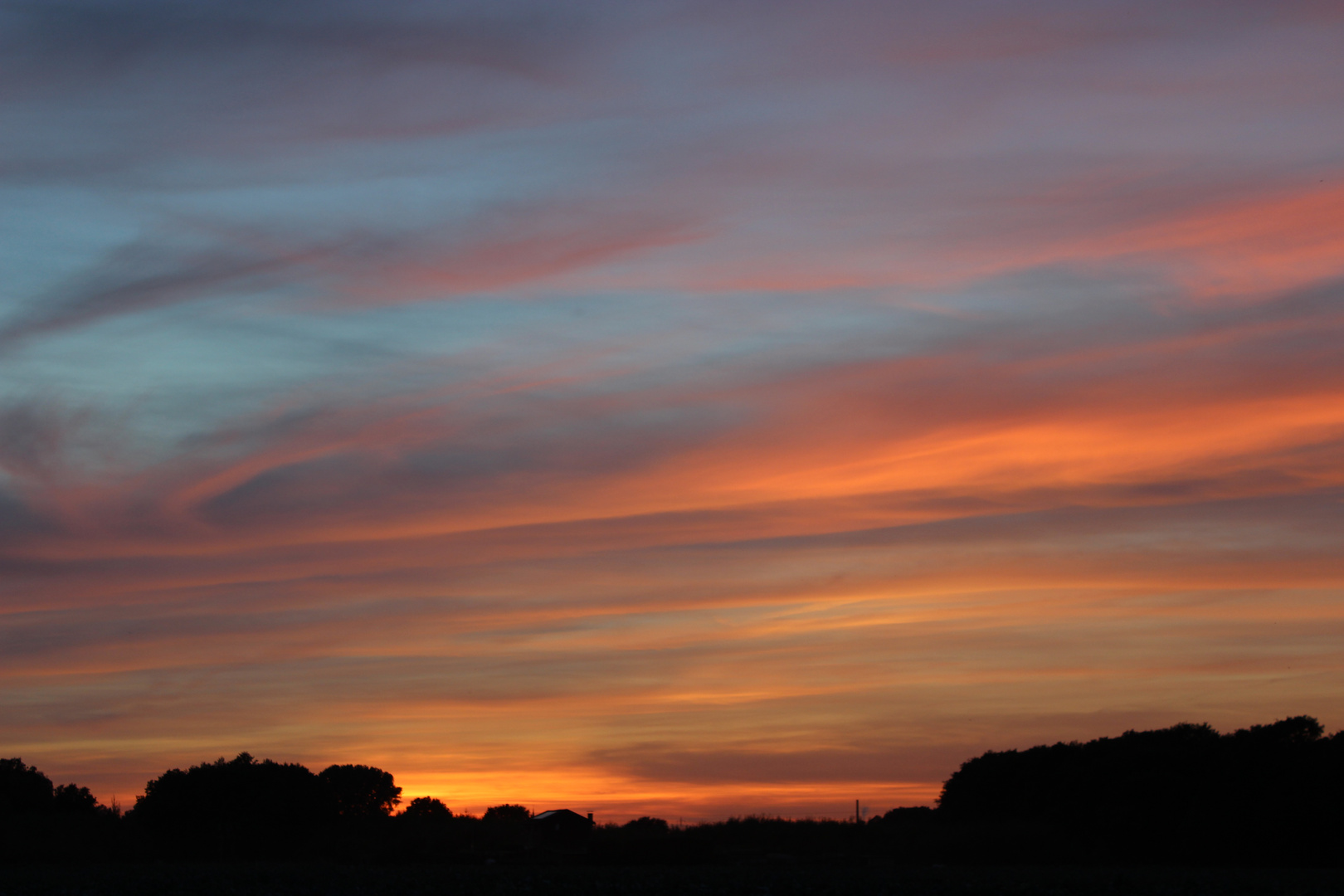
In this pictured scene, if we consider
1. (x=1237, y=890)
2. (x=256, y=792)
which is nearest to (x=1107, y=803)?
(x=1237, y=890)

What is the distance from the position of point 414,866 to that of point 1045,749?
4472cm

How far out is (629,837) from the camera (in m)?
79.4

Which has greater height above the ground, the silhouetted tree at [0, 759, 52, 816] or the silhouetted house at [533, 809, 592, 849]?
the silhouetted tree at [0, 759, 52, 816]

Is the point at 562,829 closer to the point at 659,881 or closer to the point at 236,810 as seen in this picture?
the point at 236,810

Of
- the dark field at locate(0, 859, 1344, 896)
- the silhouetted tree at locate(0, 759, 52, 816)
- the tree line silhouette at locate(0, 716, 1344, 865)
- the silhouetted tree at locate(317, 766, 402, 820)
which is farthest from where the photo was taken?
the silhouetted tree at locate(317, 766, 402, 820)

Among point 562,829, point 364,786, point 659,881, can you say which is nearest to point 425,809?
point 364,786

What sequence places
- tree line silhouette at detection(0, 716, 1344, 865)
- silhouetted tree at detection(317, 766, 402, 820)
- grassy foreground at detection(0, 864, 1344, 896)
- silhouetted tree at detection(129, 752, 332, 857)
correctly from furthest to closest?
silhouetted tree at detection(317, 766, 402, 820) → silhouetted tree at detection(129, 752, 332, 857) → tree line silhouette at detection(0, 716, 1344, 865) → grassy foreground at detection(0, 864, 1344, 896)

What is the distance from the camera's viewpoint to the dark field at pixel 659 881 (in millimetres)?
42188

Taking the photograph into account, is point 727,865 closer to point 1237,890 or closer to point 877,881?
point 877,881

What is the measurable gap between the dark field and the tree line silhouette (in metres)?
7.31

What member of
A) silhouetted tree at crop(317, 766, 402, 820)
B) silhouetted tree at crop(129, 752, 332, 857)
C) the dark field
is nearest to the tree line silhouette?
silhouetted tree at crop(129, 752, 332, 857)

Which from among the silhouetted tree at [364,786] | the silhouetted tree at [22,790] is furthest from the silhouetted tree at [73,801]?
the silhouetted tree at [364,786]

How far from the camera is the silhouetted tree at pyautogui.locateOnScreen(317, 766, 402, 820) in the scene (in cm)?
13138

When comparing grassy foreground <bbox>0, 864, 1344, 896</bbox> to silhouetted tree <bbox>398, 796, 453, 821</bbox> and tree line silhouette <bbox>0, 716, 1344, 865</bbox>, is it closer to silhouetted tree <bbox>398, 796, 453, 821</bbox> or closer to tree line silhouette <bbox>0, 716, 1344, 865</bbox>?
tree line silhouette <bbox>0, 716, 1344, 865</bbox>
